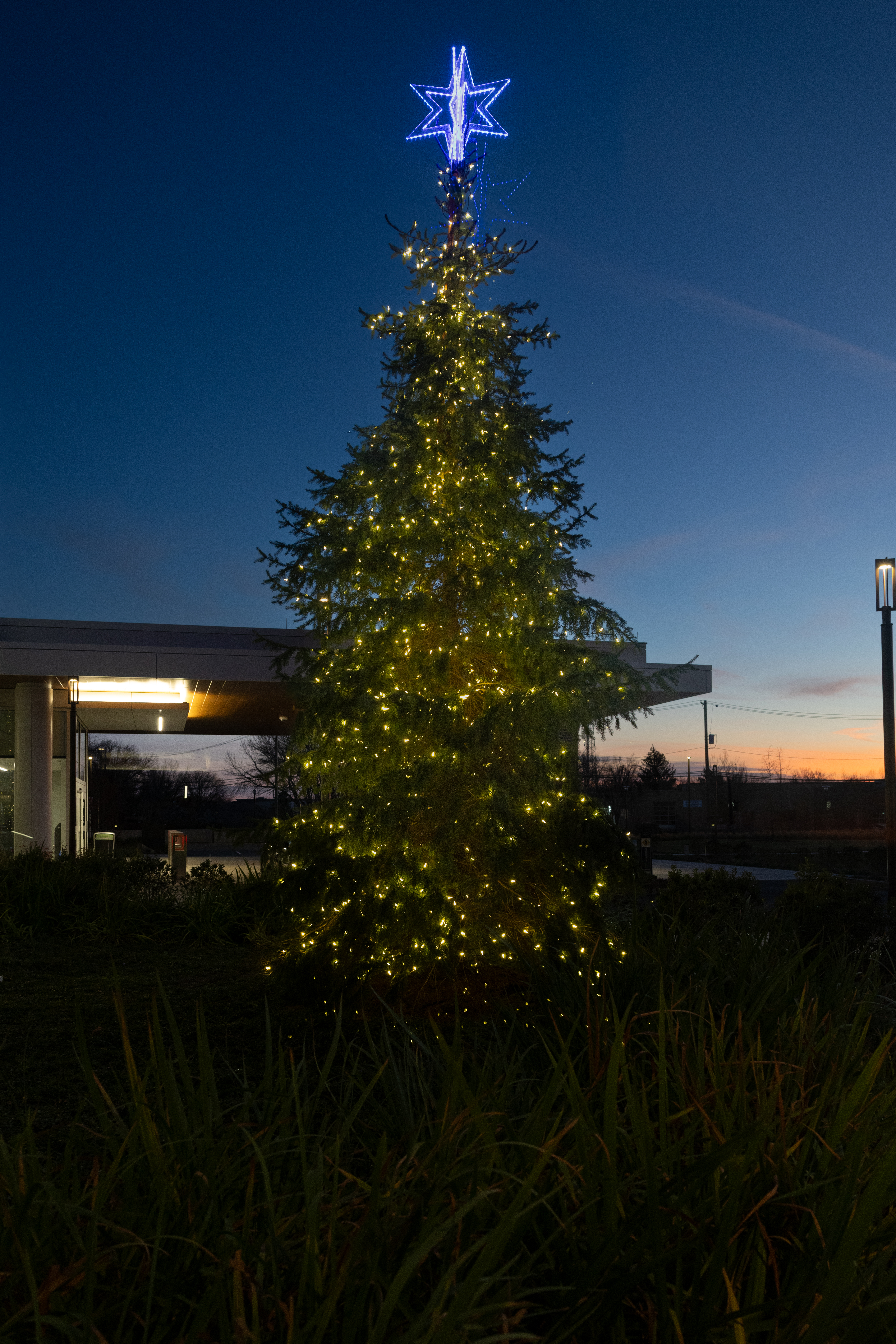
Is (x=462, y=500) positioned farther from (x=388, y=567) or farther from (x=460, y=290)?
(x=460, y=290)

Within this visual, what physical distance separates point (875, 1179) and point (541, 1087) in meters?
1.54

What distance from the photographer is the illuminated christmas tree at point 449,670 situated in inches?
282

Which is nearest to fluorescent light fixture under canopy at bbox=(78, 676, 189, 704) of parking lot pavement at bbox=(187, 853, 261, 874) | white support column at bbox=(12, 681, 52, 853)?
white support column at bbox=(12, 681, 52, 853)

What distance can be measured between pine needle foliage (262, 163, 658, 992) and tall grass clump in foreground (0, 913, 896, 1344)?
3435 mm

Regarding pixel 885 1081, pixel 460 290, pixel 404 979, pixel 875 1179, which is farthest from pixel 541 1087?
pixel 460 290

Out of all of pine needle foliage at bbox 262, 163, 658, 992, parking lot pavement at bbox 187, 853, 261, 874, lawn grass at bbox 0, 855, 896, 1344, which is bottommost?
parking lot pavement at bbox 187, 853, 261, 874

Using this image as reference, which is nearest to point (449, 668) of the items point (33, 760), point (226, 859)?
point (33, 760)

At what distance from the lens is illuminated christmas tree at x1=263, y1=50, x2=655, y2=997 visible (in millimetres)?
7160

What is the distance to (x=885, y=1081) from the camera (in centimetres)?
356

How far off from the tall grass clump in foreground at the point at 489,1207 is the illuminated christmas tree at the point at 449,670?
3277mm

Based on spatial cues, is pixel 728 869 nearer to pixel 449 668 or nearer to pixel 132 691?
pixel 132 691

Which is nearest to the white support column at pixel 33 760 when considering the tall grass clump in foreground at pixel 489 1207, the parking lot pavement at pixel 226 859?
the parking lot pavement at pixel 226 859

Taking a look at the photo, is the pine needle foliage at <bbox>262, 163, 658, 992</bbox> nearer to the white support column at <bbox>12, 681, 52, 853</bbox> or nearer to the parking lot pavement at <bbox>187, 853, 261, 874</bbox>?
the white support column at <bbox>12, 681, 52, 853</bbox>

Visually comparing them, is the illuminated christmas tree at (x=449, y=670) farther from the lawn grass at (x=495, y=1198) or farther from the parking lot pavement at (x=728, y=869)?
the parking lot pavement at (x=728, y=869)
